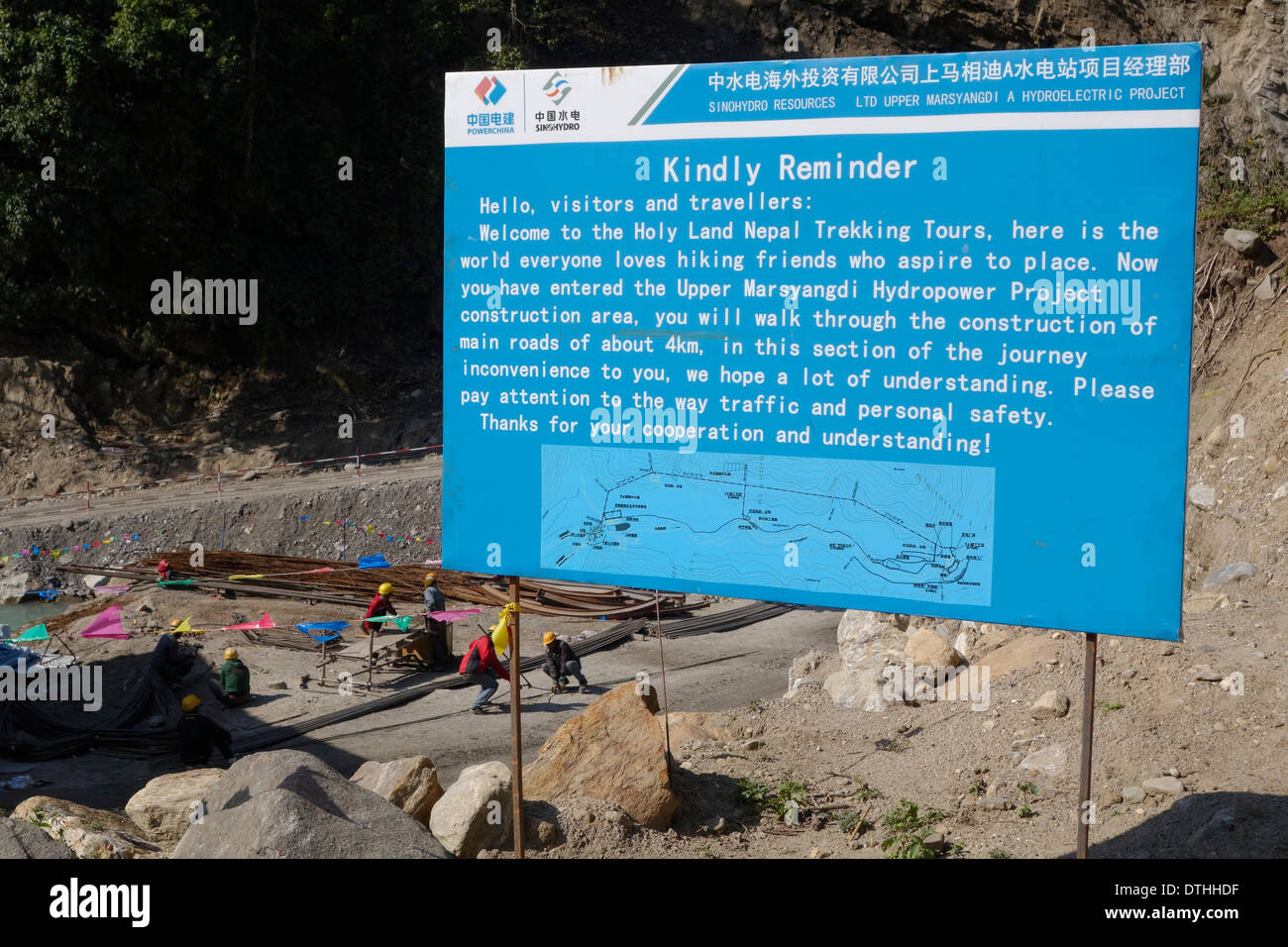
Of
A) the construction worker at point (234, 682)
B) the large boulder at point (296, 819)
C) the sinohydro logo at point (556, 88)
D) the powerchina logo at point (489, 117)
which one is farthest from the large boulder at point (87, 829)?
the construction worker at point (234, 682)

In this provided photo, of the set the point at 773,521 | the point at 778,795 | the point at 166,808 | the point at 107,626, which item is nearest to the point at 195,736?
the point at 166,808

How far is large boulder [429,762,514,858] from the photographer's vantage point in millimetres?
7594

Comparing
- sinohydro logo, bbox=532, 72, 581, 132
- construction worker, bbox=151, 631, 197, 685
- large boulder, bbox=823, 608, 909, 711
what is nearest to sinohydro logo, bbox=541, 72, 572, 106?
sinohydro logo, bbox=532, 72, 581, 132

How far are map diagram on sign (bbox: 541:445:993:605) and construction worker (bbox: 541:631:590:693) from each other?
29.7 feet

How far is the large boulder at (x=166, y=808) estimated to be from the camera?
8719mm

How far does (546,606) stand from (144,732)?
8144 millimetres

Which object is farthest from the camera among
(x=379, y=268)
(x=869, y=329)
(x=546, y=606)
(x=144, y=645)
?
(x=379, y=268)

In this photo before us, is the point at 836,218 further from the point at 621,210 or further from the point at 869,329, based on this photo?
the point at 621,210

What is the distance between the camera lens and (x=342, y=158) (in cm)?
2902

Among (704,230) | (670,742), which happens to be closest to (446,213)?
(704,230)

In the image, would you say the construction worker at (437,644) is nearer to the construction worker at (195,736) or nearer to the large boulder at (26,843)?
the construction worker at (195,736)

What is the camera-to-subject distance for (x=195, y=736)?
12086 mm

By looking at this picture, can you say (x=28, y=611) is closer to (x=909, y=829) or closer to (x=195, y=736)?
(x=195, y=736)

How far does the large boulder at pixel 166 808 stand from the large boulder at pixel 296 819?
Result: 2.21m
